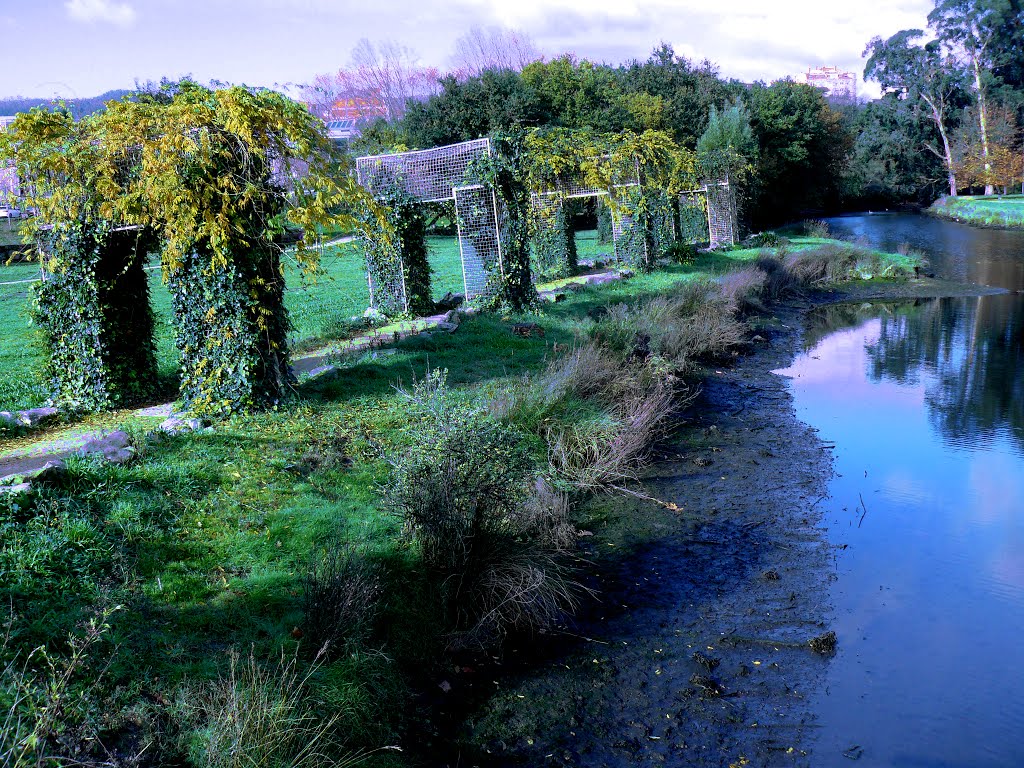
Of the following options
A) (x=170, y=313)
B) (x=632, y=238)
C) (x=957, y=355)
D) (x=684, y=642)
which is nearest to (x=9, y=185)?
(x=170, y=313)

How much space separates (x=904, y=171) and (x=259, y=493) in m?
58.5

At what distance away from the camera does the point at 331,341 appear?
12.2 metres

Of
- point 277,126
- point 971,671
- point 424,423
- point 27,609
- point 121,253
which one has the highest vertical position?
point 277,126

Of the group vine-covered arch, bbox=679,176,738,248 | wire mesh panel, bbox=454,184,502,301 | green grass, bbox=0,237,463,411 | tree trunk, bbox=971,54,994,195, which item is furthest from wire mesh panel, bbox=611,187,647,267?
tree trunk, bbox=971,54,994,195

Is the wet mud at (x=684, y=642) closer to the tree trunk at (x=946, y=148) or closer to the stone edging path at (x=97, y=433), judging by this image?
the stone edging path at (x=97, y=433)

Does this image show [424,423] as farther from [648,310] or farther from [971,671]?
[648,310]

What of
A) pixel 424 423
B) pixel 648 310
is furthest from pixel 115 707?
pixel 648 310

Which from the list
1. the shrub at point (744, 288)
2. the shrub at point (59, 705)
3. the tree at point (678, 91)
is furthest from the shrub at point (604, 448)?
the tree at point (678, 91)

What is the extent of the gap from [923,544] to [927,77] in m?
55.9

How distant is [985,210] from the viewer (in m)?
40.6

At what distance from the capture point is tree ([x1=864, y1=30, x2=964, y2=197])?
51625 mm

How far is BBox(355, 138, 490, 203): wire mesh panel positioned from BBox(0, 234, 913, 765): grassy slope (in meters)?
7.28

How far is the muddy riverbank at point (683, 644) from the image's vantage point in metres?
4.51

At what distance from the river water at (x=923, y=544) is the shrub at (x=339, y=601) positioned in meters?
2.76
